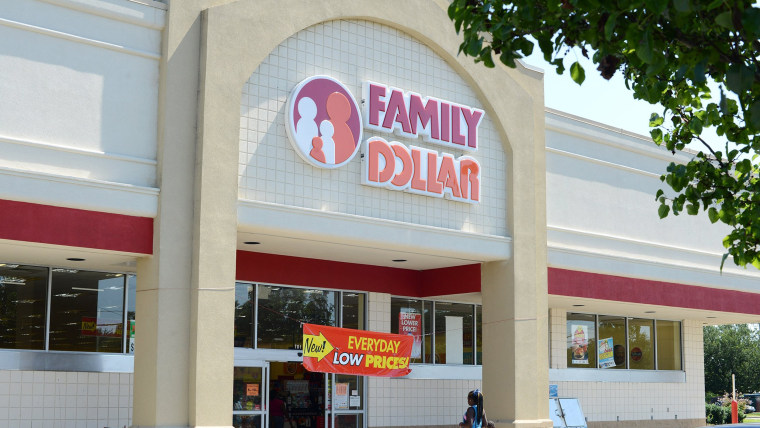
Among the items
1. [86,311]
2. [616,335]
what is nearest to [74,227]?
[86,311]

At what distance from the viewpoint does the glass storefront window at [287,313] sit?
21453 mm

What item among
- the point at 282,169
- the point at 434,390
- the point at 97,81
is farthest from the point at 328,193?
the point at 434,390

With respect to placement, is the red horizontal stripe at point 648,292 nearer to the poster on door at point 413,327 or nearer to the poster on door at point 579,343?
the poster on door at point 579,343

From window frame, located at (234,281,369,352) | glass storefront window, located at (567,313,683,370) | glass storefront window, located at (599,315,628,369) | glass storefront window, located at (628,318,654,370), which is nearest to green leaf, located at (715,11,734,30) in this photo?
window frame, located at (234,281,369,352)

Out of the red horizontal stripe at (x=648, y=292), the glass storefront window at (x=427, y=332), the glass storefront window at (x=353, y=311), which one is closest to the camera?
the glass storefront window at (x=353, y=311)

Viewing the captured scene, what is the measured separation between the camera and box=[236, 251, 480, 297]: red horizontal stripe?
69.4ft

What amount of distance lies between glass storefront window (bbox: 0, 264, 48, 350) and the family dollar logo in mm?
5069

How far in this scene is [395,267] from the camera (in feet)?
77.1

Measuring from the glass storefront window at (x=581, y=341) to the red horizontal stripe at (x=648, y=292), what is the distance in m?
2.70

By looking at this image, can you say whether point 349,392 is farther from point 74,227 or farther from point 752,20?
point 752,20

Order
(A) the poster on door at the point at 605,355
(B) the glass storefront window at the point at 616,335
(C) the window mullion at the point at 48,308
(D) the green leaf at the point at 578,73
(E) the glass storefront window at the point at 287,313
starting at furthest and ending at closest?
(B) the glass storefront window at the point at 616,335 → (A) the poster on door at the point at 605,355 → (E) the glass storefront window at the point at 287,313 → (C) the window mullion at the point at 48,308 → (D) the green leaf at the point at 578,73

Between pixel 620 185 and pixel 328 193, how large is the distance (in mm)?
10818

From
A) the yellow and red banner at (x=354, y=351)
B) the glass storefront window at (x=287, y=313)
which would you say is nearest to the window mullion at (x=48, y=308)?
the glass storefront window at (x=287, y=313)

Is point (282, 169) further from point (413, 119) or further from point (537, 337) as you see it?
point (537, 337)
